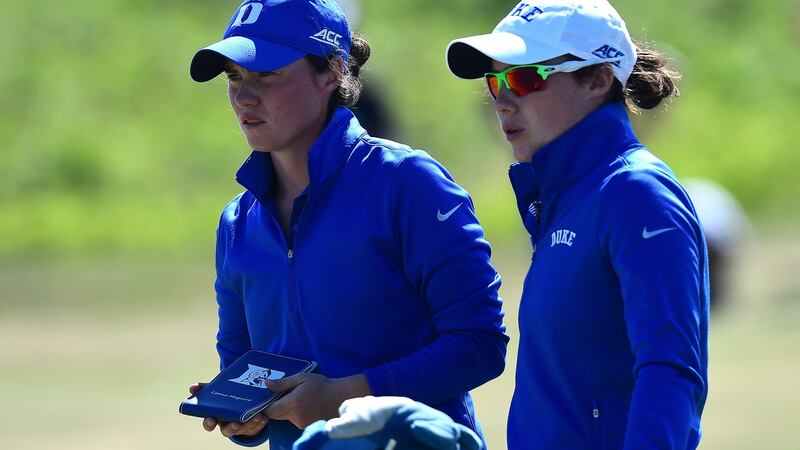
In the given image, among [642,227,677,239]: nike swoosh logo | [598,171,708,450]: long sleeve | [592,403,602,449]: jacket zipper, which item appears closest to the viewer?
[598,171,708,450]: long sleeve

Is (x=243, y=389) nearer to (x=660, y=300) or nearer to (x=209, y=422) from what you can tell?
(x=209, y=422)

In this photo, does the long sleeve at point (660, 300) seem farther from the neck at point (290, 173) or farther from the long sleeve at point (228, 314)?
the long sleeve at point (228, 314)

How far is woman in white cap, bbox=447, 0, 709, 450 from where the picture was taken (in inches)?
103

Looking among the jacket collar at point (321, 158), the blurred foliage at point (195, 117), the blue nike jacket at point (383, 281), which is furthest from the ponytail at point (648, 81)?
the blurred foliage at point (195, 117)

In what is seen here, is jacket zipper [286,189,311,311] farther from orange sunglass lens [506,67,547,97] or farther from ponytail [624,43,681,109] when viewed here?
ponytail [624,43,681,109]

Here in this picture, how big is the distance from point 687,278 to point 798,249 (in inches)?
531

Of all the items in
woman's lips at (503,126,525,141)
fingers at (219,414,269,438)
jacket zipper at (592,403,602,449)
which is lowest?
jacket zipper at (592,403,602,449)

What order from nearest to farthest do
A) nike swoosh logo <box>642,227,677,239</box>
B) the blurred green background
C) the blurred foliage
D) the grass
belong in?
nike swoosh logo <box>642,227,677,239</box> → the grass → the blurred green background → the blurred foliage

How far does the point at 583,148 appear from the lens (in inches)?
115

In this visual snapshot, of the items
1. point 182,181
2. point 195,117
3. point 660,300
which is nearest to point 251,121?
point 660,300

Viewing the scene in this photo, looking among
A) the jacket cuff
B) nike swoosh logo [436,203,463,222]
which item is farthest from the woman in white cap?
Result: the jacket cuff

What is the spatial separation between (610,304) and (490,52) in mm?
586

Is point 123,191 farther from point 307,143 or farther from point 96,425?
point 307,143

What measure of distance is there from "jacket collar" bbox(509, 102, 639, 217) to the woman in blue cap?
398 mm
